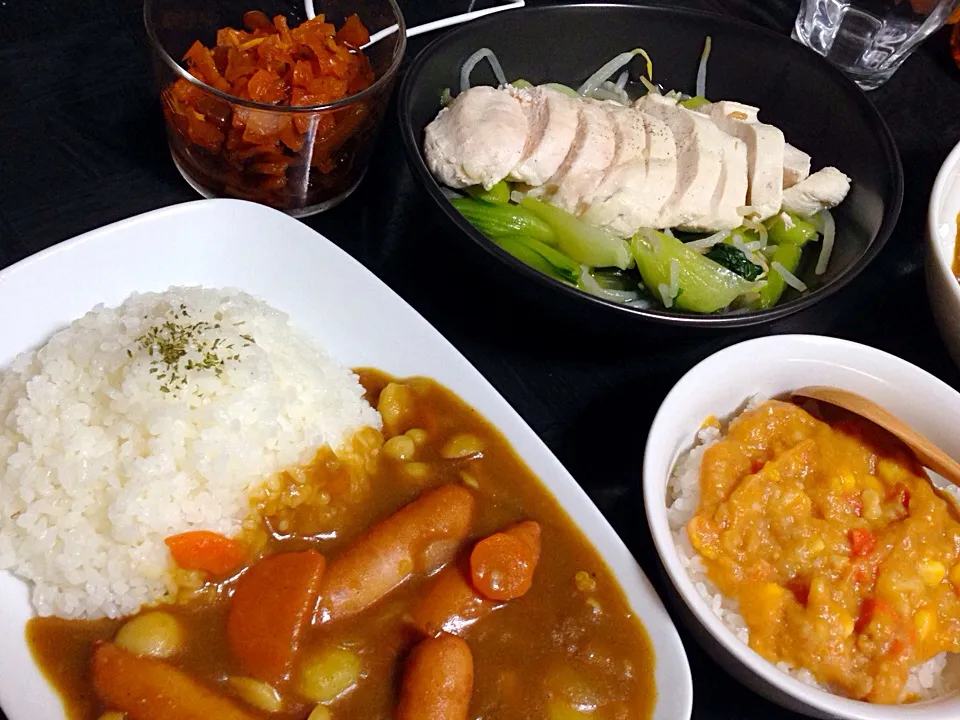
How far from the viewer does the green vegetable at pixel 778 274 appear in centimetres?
239

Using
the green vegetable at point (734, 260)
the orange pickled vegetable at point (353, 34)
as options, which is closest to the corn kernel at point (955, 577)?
the green vegetable at point (734, 260)

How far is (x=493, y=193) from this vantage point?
234 centimetres

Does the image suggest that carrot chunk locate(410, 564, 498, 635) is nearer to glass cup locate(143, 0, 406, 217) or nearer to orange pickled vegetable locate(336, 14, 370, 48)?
glass cup locate(143, 0, 406, 217)

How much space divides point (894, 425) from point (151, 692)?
1641 mm

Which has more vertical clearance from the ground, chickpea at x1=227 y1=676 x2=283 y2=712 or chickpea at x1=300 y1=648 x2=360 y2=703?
chickpea at x1=300 y1=648 x2=360 y2=703

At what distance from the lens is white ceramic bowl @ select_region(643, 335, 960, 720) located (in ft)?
5.82

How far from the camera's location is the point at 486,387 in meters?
2.06

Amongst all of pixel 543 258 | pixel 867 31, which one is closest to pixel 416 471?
pixel 543 258

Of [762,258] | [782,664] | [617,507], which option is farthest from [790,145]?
[782,664]

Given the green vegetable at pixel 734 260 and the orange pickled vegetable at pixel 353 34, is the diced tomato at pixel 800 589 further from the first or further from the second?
the orange pickled vegetable at pixel 353 34

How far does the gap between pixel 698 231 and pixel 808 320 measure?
0.44m

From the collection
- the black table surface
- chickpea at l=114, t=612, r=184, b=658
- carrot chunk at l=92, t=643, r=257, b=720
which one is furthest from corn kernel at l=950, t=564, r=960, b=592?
chickpea at l=114, t=612, r=184, b=658

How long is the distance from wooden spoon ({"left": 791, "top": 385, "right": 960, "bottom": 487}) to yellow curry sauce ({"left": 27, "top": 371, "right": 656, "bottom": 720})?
0.69m

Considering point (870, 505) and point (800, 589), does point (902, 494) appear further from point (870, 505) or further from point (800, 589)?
point (800, 589)
